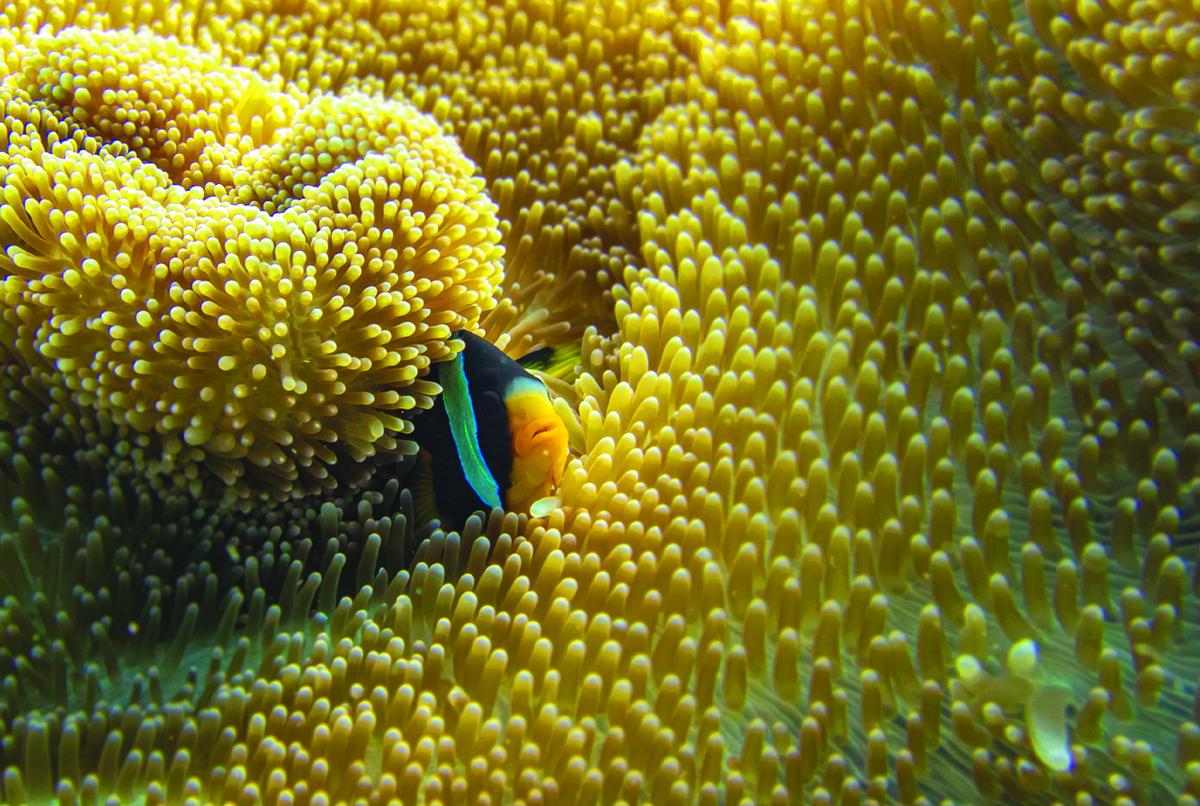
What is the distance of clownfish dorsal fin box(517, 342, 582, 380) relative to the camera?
1.58 m

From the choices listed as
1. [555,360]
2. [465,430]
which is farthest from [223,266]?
[555,360]

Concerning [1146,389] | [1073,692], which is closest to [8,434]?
[1073,692]

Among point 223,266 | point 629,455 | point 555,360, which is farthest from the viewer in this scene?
point 555,360

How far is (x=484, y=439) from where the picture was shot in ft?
4.22

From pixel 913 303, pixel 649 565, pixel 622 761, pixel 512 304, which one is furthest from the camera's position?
pixel 512 304

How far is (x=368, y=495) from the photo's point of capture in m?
1.35

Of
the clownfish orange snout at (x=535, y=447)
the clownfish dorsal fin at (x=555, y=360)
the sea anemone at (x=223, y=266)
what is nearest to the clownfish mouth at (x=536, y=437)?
the clownfish orange snout at (x=535, y=447)

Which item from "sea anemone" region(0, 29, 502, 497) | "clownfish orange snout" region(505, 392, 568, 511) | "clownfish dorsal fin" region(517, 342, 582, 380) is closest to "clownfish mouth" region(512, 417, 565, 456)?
"clownfish orange snout" region(505, 392, 568, 511)

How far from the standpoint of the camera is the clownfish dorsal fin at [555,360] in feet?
5.17

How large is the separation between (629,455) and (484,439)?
0.23 meters

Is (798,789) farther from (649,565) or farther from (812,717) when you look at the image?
(649,565)

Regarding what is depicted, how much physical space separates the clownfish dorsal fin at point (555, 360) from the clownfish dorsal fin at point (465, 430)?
0.25 meters

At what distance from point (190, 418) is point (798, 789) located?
981mm

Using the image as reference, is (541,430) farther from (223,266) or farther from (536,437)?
(223,266)
